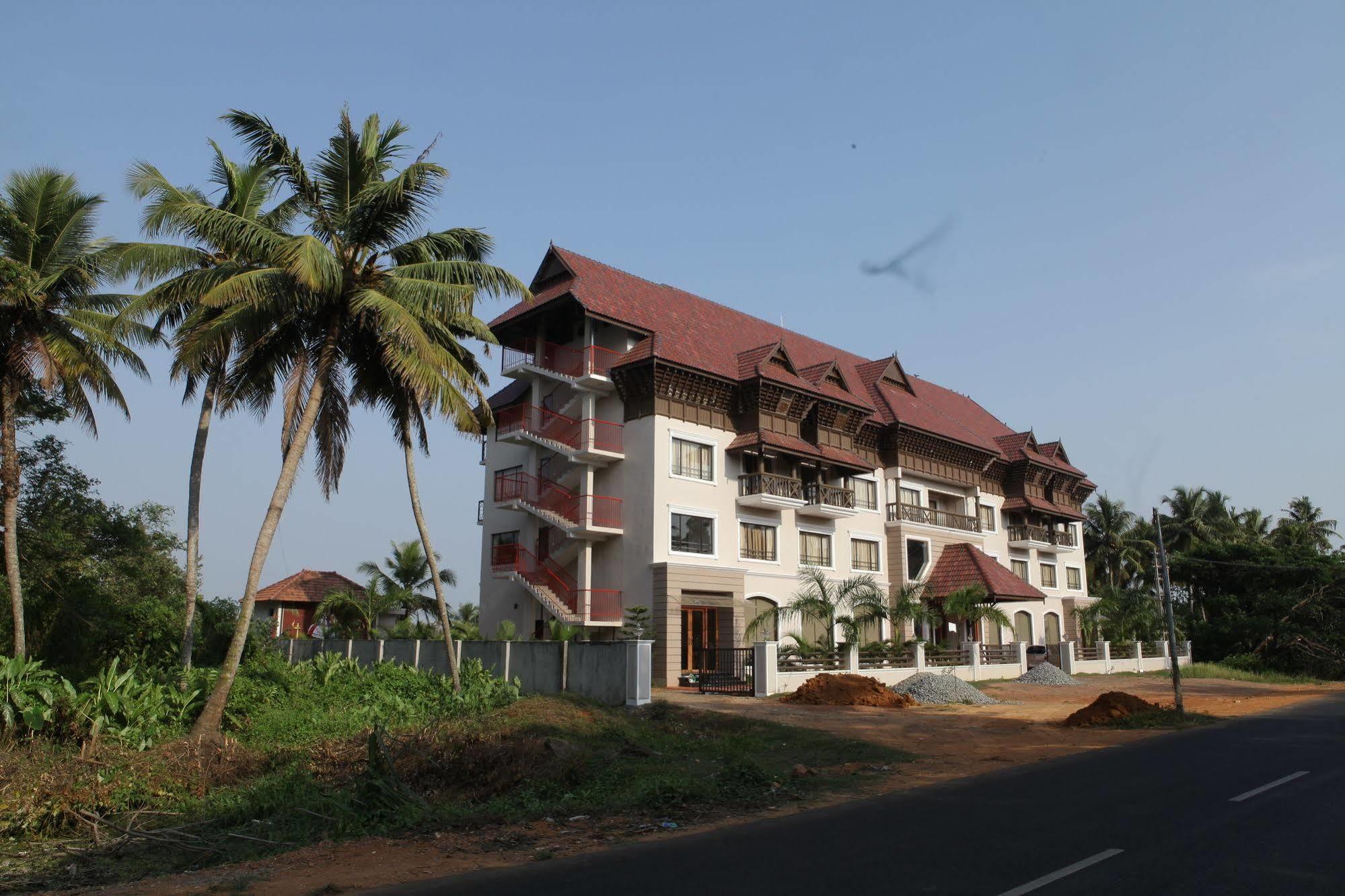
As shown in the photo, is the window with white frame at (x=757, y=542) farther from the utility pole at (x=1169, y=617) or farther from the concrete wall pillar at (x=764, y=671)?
the utility pole at (x=1169, y=617)

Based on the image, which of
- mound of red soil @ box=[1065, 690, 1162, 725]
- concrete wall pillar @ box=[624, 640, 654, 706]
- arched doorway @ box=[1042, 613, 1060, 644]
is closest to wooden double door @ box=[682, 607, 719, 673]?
concrete wall pillar @ box=[624, 640, 654, 706]

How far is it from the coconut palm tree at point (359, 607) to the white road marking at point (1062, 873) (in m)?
33.4

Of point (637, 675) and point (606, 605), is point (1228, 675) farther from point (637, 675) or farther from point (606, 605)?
point (637, 675)

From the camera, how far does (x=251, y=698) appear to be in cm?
1923

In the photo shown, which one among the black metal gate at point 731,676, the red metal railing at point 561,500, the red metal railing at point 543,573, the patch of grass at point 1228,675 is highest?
the red metal railing at point 561,500

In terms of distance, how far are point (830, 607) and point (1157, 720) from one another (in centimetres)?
1055

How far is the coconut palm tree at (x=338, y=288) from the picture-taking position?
58.3ft

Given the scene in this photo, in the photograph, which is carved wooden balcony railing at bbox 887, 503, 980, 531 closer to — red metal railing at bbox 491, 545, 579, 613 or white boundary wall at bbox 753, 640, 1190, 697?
white boundary wall at bbox 753, 640, 1190, 697

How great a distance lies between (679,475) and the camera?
1238 inches

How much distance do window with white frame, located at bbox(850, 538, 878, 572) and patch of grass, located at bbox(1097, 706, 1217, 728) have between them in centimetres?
1614

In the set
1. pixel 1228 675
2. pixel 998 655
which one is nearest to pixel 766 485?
pixel 998 655

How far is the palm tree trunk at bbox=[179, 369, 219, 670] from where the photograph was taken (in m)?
21.8

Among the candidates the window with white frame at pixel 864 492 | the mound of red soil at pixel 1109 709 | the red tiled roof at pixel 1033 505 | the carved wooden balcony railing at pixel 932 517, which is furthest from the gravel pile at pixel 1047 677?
the mound of red soil at pixel 1109 709

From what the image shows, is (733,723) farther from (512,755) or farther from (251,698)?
(251,698)
